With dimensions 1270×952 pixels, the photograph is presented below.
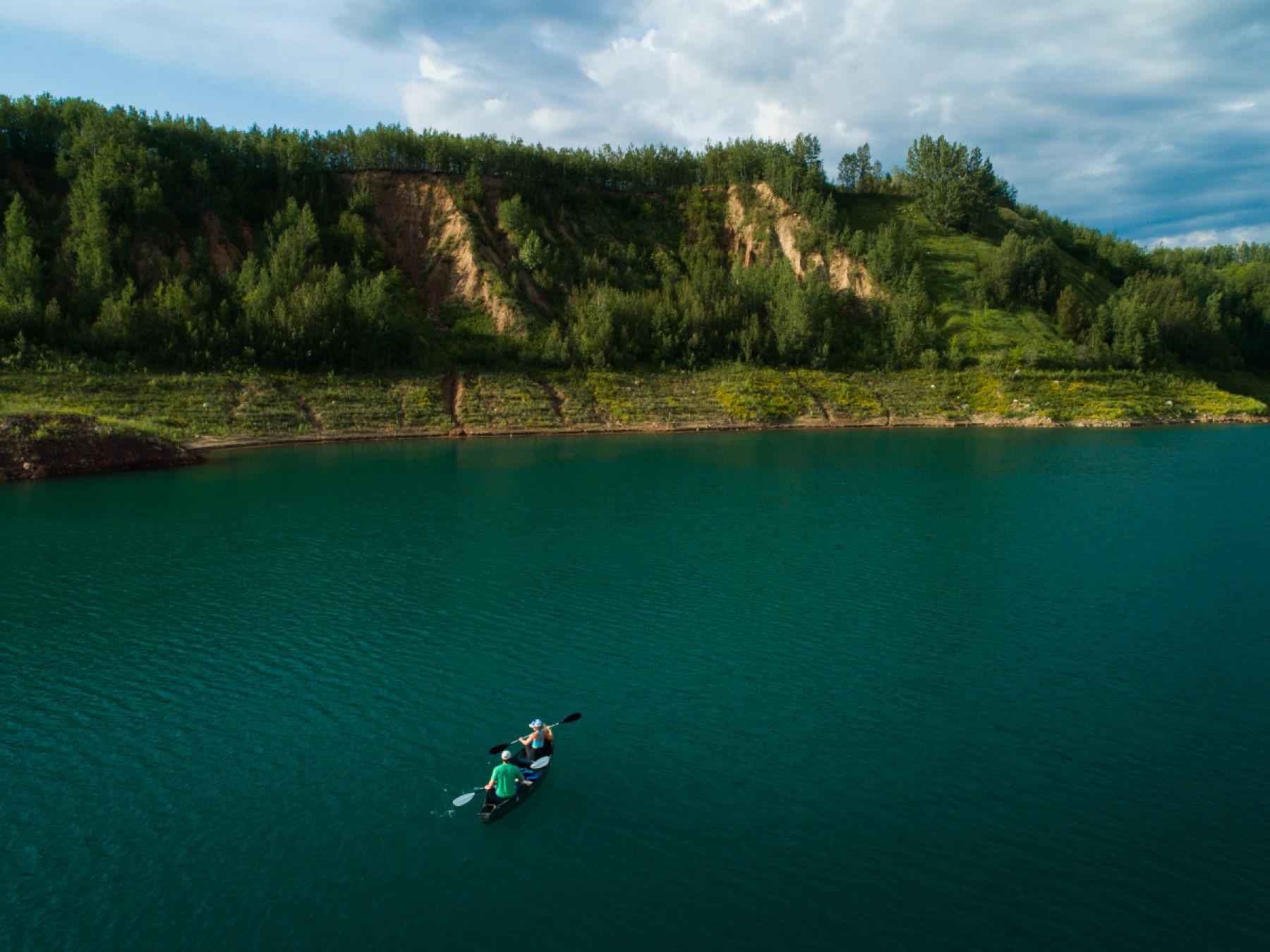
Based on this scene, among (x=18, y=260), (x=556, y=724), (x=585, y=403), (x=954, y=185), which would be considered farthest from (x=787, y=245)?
(x=556, y=724)

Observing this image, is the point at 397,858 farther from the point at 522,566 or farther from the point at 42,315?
the point at 42,315

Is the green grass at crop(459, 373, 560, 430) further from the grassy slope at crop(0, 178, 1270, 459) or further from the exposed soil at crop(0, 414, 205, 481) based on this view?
the exposed soil at crop(0, 414, 205, 481)

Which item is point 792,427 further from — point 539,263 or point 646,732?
point 646,732

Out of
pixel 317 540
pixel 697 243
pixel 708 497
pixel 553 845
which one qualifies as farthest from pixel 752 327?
pixel 553 845

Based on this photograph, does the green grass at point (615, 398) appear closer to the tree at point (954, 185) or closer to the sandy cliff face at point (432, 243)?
the sandy cliff face at point (432, 243)

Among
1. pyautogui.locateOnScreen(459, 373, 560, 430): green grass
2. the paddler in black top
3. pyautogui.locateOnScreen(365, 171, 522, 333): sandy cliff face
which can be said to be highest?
pyautogui.locateOnScreen(365, 171, 522, 333): sandy cliff face

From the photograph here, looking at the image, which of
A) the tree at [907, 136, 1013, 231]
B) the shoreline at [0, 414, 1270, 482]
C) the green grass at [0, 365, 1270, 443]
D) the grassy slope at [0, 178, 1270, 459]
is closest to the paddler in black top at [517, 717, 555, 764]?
the shoreline at [0, 414, 1270, 482]
